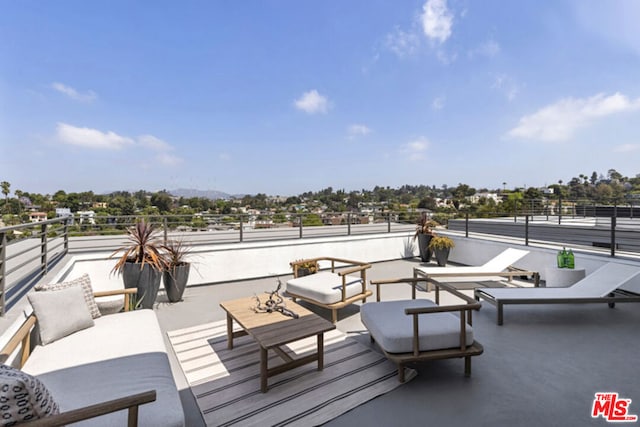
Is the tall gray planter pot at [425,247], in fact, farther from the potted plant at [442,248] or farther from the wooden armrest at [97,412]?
the wooden armrest at [97,412]

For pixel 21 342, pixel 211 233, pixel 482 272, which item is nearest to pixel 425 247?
pixel 482 272

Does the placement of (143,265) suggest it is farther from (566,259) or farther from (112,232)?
(566,259)

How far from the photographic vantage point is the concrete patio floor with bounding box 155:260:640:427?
2162 millimetres

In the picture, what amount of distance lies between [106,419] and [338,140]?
14.1m

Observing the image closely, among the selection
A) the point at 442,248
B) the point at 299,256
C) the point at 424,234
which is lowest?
the point at 299,256

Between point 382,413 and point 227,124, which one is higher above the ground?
point 227,124

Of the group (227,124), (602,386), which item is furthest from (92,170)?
(602,386)

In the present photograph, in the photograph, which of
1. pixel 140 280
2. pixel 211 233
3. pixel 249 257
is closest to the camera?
pixel 140 280

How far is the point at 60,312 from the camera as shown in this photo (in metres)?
2.57

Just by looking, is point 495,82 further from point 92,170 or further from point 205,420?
point 92,170

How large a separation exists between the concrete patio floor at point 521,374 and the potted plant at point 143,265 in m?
0.37

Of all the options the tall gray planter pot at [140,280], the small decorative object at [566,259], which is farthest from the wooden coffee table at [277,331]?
the small decorative object at [566,259]

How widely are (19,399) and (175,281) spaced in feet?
12.8

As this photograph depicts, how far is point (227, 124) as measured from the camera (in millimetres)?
13008
